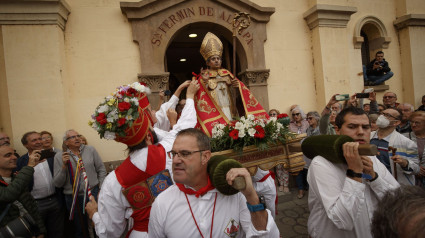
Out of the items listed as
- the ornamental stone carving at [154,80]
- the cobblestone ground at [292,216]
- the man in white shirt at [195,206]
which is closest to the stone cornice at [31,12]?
the ornamental stone carving at [154,80]

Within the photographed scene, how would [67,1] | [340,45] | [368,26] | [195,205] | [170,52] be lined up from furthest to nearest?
[170,52] → [368,26] → [340,45] → [67,1] → [195,205]

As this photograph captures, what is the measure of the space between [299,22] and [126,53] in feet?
16.2

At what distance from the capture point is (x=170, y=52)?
32.8 ft

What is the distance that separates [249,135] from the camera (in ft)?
8.75

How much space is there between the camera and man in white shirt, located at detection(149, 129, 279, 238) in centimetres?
165

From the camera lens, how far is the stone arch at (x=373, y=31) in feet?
25.4

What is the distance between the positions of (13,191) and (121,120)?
1742 mm

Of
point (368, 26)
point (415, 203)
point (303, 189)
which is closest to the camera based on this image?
point (415, 203)

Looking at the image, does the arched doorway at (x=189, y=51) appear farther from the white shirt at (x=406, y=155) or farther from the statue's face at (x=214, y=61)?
the white shirt at (x=406, y=155)

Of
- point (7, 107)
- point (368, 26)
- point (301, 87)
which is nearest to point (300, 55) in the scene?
point (301, 87)

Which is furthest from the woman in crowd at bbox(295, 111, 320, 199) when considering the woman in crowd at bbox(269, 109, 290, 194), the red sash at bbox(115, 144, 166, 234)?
the red sash at bbox(115, 144, 166, 234)

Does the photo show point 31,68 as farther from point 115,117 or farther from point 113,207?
point 113,207

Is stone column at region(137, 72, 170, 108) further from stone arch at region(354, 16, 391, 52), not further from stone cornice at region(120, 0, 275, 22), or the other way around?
stone arch at region(354, 16, 391, 52)

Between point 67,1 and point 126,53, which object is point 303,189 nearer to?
point 126,53
